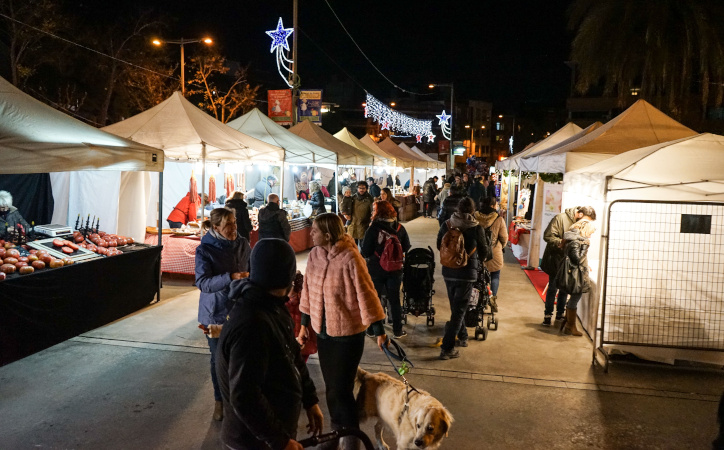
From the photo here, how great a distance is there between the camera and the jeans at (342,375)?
347 cm

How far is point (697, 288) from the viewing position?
577 cm

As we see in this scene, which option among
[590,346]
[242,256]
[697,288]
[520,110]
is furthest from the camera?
[520,110]

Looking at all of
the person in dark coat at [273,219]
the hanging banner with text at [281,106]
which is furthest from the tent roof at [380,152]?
the person in dark coat at [273,219]

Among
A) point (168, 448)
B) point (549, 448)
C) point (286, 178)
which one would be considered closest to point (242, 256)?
point (168, 448)

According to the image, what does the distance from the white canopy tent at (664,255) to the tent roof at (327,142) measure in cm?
979

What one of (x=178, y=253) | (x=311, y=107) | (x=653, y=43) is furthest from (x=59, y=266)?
(x=653, y=43)

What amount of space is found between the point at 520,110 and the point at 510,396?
89335 millimetres

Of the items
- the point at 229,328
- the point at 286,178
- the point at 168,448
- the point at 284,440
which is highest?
the point at 286,178

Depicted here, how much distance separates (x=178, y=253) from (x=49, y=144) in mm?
4255

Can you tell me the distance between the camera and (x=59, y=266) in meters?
6.12

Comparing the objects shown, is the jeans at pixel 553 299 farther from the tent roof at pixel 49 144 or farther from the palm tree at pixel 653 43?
the palm tree at pixel 653 43

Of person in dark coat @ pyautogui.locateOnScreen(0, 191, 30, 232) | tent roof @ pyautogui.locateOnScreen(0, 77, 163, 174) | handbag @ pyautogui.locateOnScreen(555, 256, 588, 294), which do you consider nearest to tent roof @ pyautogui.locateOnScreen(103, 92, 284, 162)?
tent roof @ pyautogui.locateOnScreen(0, 77, 163, 174)

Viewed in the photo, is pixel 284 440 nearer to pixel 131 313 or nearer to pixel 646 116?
pixel 131 313

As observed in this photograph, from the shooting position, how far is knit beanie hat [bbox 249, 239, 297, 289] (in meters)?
2.21
